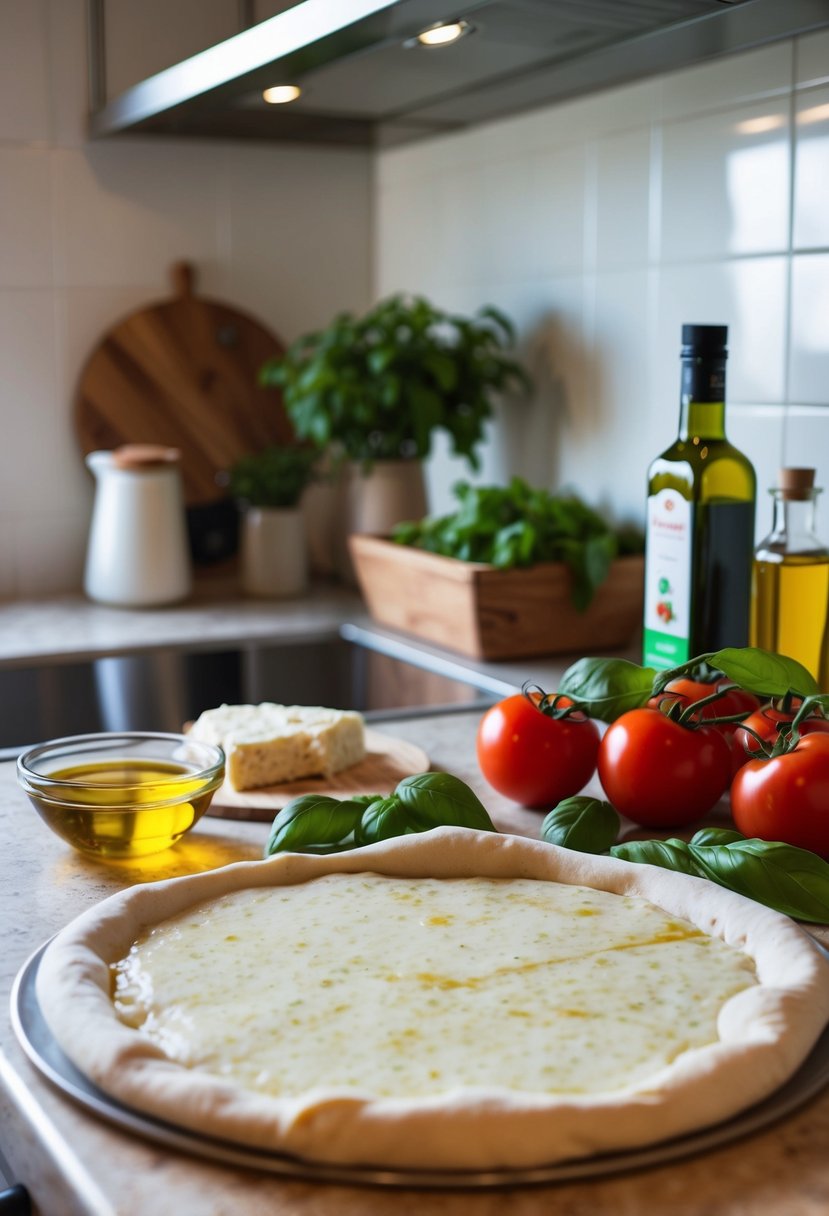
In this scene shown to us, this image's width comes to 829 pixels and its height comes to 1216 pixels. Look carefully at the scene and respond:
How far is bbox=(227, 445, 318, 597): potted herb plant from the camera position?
6.59 ft

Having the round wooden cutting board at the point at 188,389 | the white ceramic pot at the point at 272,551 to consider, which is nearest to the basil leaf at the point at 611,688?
the white ceramic pot at the point at 272,551

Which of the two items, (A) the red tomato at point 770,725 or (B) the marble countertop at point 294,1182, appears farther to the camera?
(A) the red tomato at point 770,725

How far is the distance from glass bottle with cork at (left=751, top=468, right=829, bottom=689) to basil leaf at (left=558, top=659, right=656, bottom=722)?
0.21 metres

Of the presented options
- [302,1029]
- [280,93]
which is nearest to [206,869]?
[302,1029]

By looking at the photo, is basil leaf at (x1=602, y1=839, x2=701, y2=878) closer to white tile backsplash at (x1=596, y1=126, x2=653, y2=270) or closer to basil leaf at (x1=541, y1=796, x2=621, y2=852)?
basil leaf at (x1=541, y1=796, x2=621, y2=852)

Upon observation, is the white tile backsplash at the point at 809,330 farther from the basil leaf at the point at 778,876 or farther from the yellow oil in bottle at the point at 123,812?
the yellow oil in bottle at the point at 123,812

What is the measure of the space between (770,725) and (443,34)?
799 mm

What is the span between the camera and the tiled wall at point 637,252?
1411 mm

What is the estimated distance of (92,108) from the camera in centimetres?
193

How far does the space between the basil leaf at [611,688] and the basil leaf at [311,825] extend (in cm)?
23

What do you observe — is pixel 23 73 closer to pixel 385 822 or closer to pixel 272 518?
pixel 272 518

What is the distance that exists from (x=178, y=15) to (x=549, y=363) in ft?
2.46

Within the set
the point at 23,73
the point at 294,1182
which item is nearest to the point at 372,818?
the point at 294,1182

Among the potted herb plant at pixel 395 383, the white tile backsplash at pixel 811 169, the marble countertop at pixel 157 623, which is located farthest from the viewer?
the potted herb plant at pixel 395 383
